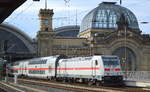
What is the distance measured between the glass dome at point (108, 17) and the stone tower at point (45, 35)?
18.6 meters

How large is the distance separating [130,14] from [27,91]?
381 feet

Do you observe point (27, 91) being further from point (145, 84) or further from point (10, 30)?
point (10, 30)

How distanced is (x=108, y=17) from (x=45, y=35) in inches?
1093

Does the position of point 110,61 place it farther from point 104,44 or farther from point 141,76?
point 104,44

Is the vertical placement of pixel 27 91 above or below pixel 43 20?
below

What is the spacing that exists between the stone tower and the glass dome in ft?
61.1

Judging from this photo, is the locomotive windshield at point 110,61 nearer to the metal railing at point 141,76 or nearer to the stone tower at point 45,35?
the metal railing at point 141,76

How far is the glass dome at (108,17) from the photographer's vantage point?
142m

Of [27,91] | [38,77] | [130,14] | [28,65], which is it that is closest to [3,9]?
[27,91]

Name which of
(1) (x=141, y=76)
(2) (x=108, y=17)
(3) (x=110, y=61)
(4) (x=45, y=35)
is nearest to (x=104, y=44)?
(4) (x=45, y=35)

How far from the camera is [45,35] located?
128625 mm

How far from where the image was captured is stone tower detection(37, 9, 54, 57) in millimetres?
127688

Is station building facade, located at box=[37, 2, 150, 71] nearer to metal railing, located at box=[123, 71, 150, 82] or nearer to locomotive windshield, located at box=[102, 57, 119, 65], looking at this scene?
metal railing, located at box=[123, 71, 150, 82]

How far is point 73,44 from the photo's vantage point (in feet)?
443
